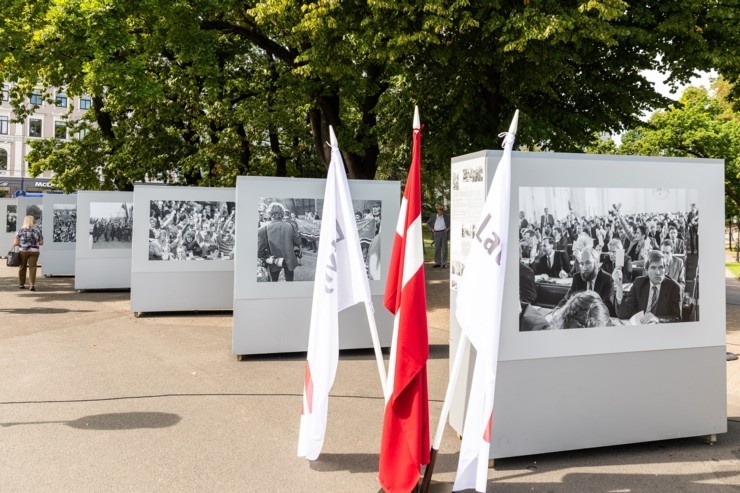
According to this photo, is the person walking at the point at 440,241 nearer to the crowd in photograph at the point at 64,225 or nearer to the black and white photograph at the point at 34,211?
the crowd in photograph at the point at 64,225

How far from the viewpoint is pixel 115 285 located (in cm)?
1784

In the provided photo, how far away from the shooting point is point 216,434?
6.19m

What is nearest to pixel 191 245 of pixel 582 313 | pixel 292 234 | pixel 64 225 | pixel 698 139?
pixel 292 234

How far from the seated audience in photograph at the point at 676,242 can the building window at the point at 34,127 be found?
67240 millimetres

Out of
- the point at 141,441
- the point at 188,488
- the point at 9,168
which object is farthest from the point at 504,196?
the point at 9,168

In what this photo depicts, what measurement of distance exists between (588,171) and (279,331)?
5.53m

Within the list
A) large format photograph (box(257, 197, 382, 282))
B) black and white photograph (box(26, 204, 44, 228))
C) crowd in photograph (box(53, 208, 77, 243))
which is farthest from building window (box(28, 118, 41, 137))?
large format photograph (box(257, 197, 382, 282))

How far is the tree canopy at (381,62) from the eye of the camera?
38.9ft

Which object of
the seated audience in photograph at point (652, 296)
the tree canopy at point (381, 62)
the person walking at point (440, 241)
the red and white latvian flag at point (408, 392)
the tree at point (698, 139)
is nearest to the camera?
the red and white latvian flag at point (408, 392)

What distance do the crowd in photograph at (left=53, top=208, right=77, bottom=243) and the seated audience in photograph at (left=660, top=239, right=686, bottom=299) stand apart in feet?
65.0

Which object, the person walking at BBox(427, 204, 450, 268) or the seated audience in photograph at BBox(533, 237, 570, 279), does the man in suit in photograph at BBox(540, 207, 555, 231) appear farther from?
the person walking at BBox(427, 204, 450, 268)

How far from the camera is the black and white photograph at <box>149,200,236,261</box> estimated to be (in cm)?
1336

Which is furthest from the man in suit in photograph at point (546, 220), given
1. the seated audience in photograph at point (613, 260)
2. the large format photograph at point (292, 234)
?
the large format photograph at point (292, 234)

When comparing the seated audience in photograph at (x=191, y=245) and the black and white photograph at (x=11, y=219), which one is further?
the black and white photograph at (x=11, y=219)
